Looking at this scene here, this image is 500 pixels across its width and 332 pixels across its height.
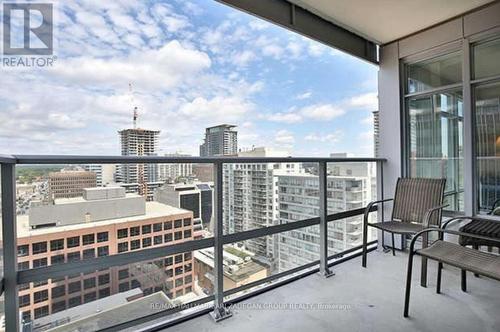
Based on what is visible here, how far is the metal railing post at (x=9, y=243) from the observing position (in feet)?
4.25

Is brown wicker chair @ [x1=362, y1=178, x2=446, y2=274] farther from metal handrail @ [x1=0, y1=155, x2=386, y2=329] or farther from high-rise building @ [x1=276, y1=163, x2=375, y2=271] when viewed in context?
metal handrail @ [x1=0, y1=155, x2=386, y2=329]

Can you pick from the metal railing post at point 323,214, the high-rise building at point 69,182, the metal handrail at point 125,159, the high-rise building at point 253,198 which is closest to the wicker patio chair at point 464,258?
the metal railing post at point 323,214

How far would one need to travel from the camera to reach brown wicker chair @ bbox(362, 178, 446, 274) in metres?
2.69

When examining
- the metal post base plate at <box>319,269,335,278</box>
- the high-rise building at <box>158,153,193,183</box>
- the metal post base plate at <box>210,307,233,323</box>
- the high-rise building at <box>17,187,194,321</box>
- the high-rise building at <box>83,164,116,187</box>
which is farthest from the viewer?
the metal post base plate at <box>319,269,335,278</box>

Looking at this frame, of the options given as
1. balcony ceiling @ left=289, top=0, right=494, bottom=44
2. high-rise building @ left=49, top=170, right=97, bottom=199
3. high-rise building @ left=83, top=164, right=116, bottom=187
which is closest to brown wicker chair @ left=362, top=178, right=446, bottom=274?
balcony ceiling @ left=289, top=0, right=494, bottom=44

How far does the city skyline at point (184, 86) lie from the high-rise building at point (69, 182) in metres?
0.17

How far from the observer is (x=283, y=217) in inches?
95.4

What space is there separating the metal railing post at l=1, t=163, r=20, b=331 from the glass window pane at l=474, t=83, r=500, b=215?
12.7ft

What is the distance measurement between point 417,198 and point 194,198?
8.06ft

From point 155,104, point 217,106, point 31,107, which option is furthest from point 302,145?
point 31,107

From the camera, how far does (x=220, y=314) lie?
1924 mm

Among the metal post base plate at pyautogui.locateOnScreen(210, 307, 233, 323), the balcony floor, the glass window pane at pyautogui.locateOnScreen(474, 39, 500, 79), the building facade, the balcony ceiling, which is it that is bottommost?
the balcony floor

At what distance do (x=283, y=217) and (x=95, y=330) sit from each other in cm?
155

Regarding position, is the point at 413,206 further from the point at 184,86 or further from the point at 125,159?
the point at 184,86
